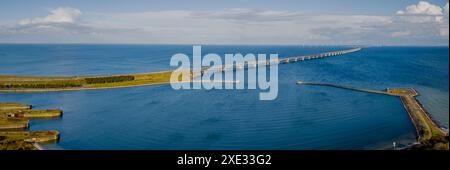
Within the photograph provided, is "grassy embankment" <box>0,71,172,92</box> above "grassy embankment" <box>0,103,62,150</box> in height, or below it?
above

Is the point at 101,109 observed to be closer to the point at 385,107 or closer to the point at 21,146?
the point at 21,146

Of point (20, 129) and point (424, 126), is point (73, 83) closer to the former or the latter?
point (20, 129)

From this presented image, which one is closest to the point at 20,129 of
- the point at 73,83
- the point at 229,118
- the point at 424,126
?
the point at 229,118

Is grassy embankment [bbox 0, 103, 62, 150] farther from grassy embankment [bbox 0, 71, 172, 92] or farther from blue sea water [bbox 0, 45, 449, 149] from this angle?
grassy embankment [bbox 0, 71, 172, 92]

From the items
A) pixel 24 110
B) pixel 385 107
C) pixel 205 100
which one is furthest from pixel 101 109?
pixel 385 107

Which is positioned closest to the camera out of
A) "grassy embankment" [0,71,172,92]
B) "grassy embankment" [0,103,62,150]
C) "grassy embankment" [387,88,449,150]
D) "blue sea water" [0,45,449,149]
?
"grassy embankment" [387,88,449,150]

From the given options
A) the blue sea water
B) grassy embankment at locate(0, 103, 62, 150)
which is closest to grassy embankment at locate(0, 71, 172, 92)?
the blue sea water
